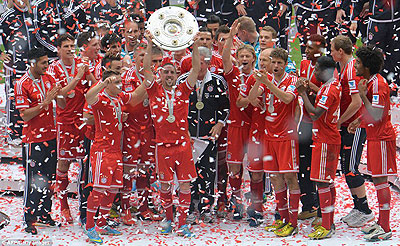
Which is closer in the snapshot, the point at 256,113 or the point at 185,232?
the point at 185,232

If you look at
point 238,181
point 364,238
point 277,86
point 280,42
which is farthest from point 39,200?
point 280,42

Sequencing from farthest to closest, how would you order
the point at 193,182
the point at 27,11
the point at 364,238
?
the point at 27,11, the point at 193,182, the point at 364,238

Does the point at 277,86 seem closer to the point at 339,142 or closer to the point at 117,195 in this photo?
the point at 339,142

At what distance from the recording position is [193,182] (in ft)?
28.2

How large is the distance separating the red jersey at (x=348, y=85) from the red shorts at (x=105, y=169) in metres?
2.67

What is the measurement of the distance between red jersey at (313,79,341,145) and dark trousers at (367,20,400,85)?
9.82ft

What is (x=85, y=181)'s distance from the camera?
27.1ft

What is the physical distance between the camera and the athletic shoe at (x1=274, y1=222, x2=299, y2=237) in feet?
26.3

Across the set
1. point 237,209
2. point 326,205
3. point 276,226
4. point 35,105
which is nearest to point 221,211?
point 237,209

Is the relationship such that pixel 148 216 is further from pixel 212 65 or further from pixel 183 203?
pixel 212 65

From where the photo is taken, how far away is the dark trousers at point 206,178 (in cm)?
846

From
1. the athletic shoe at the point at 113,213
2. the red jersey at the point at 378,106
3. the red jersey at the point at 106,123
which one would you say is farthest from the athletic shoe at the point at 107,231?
the red jersey at the point at 378,106

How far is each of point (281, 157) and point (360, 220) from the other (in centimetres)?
129

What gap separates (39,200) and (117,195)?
3.31 feet
